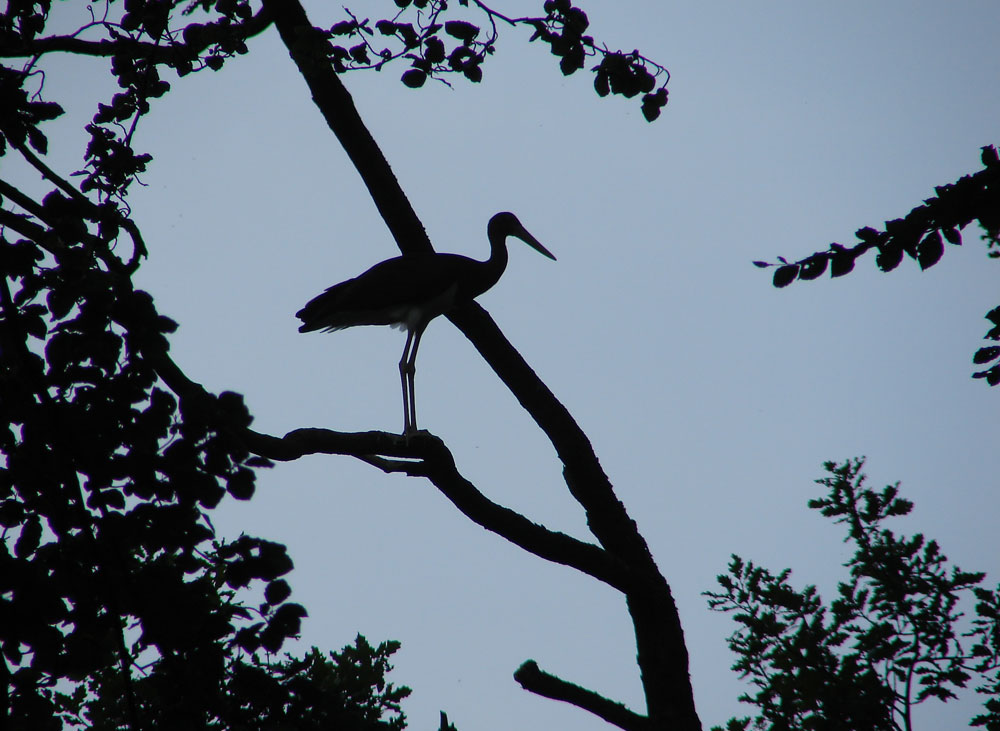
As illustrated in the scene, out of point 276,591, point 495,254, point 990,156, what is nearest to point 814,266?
point 990,156

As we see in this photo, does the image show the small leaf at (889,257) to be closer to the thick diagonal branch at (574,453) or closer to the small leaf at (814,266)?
the small leaf at (814,266)

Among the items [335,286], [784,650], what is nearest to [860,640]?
[784,650]

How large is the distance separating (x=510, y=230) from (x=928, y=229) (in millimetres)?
6922

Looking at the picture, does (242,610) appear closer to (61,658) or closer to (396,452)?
(61,658)

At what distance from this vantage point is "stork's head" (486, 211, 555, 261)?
8.79 metres

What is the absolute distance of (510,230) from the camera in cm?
919

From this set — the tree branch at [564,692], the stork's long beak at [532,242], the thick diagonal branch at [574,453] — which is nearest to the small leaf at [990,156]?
the tree branch at [564,692]

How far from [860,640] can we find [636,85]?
552 centimetres

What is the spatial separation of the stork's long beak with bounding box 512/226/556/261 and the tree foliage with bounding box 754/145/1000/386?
6924mm

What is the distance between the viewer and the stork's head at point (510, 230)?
8789 mm

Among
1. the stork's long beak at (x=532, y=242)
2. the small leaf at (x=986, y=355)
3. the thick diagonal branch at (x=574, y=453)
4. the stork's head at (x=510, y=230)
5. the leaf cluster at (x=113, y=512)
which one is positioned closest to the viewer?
the leaf cluster at (x=113, y=512)

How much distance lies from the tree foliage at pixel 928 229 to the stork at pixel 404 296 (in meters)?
4.49

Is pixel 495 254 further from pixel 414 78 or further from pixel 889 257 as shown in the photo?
pixel 889 257

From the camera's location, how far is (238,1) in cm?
516
